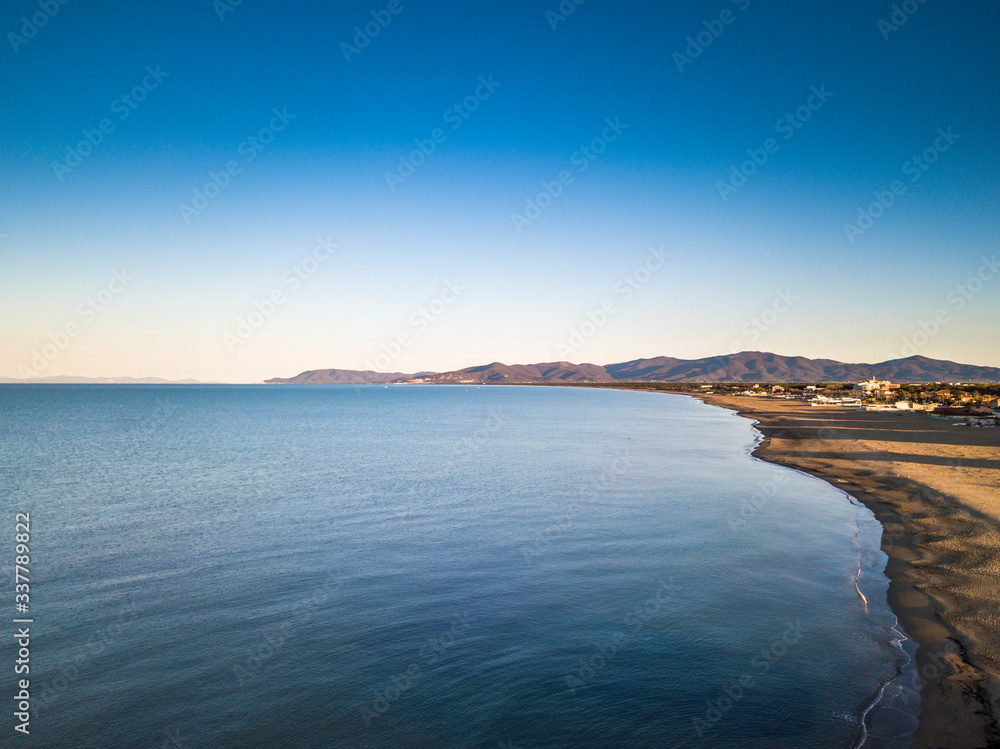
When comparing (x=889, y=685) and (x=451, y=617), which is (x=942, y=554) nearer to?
(x=889, y=685)

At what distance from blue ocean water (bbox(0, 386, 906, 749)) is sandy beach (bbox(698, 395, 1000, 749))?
2.82ft

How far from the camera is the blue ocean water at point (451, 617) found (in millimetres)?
10141

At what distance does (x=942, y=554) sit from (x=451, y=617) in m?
16.3

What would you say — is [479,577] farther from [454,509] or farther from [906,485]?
[906,485]

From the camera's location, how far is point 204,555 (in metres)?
19.5

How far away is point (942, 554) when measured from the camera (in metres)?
18.2

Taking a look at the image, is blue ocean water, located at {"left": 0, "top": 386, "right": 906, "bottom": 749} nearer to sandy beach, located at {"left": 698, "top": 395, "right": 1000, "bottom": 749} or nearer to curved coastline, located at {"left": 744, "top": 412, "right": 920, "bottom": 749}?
curved coastline, located at {"left": 744, "top": 412, "right": 920, "bottom": 749}

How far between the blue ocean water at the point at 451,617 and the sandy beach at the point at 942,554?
0.86 m

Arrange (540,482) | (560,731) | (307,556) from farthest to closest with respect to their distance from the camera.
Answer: (540,482) < (307,556) < (560,731)

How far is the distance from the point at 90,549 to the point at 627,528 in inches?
806

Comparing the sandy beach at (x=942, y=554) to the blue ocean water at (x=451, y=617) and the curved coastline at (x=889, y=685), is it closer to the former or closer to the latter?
the curved coastline at (x=889, y=685)

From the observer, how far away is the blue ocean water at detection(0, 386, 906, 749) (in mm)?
10141

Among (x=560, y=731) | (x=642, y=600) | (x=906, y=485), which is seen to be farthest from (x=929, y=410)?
(x=560, y=731)

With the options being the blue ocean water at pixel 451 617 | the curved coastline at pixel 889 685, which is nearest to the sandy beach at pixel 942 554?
the curved coastline at pixel 889 685
